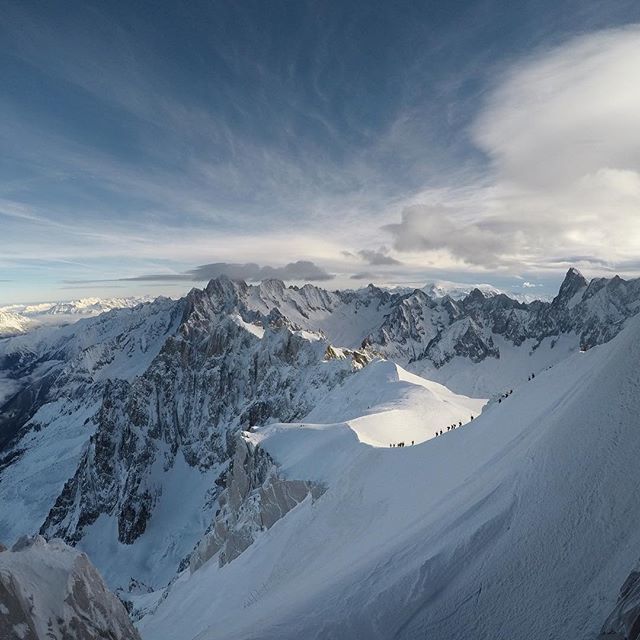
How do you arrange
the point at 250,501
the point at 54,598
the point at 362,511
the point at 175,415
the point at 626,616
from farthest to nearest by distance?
the point at 175,415 → the point at 250,501 → the point at 362,511 → the point at 54,598 → the point at 626,616

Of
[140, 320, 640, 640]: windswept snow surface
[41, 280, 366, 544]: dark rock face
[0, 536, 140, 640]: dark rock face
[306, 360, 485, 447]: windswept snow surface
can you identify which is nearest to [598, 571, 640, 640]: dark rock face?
[140, 320, 640, 640]: windswept snow surface

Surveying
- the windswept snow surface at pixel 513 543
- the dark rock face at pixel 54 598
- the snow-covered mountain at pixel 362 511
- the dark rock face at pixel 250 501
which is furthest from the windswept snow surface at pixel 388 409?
the dark rock face at pixel 54 598

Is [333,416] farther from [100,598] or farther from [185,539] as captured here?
[185,539]

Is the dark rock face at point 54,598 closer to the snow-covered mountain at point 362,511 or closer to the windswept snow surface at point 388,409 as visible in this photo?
the snow-covered mountain at point 362,511

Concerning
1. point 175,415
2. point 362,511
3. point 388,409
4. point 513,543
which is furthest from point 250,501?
point 175,415

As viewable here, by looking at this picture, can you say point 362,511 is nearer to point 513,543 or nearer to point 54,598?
point 513,543

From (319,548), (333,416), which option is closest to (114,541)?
(333,416)
